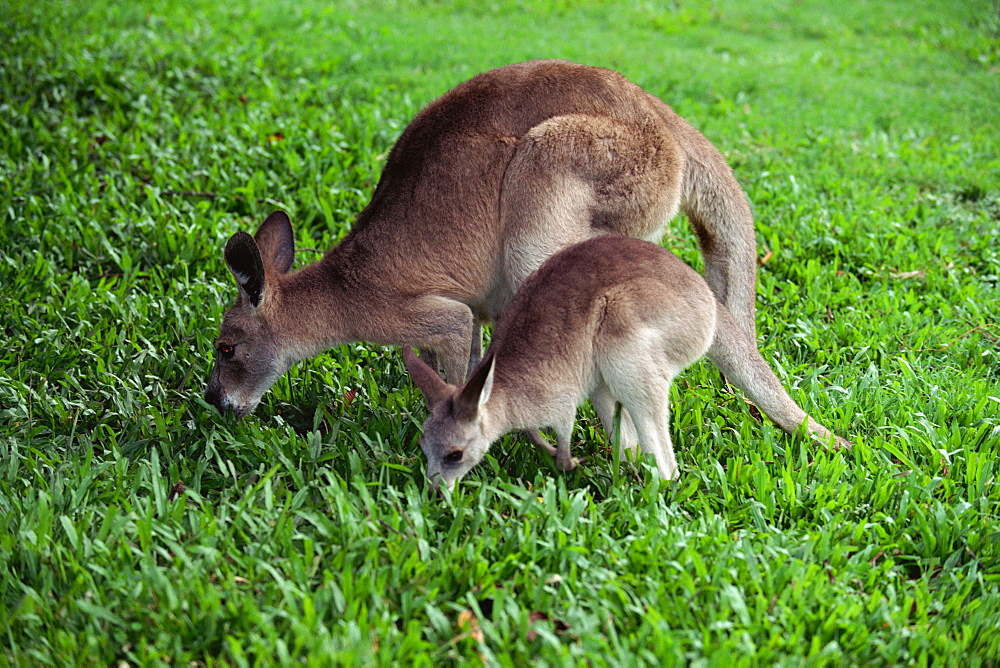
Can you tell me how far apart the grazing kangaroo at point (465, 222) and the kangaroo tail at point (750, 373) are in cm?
43

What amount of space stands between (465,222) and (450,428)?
3.66ft

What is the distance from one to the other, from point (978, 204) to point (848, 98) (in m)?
2.45

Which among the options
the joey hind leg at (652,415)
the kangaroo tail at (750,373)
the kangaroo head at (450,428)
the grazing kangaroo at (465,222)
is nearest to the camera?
the kangaroo head at (450,428)

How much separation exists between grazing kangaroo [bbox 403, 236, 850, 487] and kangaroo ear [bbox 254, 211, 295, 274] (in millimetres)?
1140

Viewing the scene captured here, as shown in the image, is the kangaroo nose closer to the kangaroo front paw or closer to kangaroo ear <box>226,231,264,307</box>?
kangaroo ear <box>226,231,264,307</box>

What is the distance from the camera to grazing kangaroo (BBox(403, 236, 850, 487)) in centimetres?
348

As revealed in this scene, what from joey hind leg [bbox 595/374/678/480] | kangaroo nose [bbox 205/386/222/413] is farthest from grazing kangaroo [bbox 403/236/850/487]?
kangaroo nose [bbox 205/386/222/413]

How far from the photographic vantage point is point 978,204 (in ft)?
21.5

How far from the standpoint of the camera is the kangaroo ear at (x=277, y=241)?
173 inches

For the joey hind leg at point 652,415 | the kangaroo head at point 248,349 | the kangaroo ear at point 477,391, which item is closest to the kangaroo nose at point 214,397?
the kangaroo head at point 248,349

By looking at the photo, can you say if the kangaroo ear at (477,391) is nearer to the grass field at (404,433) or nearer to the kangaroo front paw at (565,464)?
the grass field at (404,433)

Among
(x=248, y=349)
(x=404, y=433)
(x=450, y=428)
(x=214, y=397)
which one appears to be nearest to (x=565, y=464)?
(x=450, y=428)

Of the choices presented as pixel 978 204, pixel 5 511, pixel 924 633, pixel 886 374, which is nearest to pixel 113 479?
pixel 5 511

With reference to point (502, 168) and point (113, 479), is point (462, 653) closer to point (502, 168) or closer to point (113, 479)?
point (113, 479)
